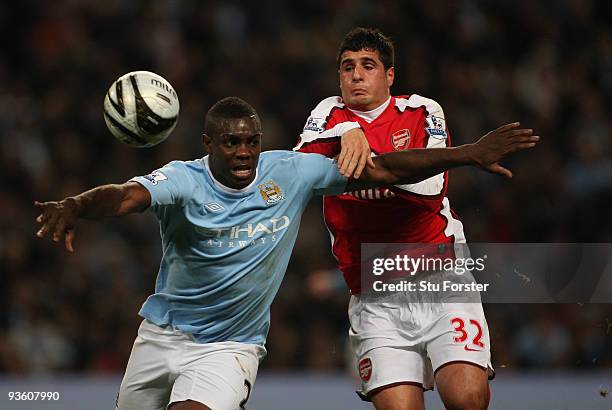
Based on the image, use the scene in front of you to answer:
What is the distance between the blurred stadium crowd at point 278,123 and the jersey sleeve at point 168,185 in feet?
13.4

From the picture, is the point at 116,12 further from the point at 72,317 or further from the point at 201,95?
the point at 72,317

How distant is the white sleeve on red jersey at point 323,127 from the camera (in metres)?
5.46

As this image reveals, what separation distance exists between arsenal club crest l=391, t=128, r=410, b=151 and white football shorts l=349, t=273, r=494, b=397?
30.4 inches

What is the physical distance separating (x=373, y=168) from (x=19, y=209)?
6.54 m

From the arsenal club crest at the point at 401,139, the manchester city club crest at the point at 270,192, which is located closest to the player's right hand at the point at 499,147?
the arsenal club crest at the point at 401,139

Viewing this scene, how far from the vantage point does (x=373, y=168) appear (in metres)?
5.17

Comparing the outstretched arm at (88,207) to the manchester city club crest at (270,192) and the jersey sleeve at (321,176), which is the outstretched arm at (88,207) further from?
the jersey sleeve at (321,176)

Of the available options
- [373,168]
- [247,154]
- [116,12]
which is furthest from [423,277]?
[116,12]

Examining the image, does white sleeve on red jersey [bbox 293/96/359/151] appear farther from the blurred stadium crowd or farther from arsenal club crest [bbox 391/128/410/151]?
the blurred stadium crowd

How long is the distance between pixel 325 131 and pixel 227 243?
87 cm

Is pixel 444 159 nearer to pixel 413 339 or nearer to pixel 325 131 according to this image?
pixel 325 131

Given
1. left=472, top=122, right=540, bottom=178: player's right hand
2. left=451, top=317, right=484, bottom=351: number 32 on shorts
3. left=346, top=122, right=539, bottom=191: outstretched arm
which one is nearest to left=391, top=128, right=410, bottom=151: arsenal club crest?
left=346, top=122, right=539, bottom=191: outstretched arm

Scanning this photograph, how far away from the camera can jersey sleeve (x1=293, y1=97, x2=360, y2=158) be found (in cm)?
548

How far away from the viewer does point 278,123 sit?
11.5 m
